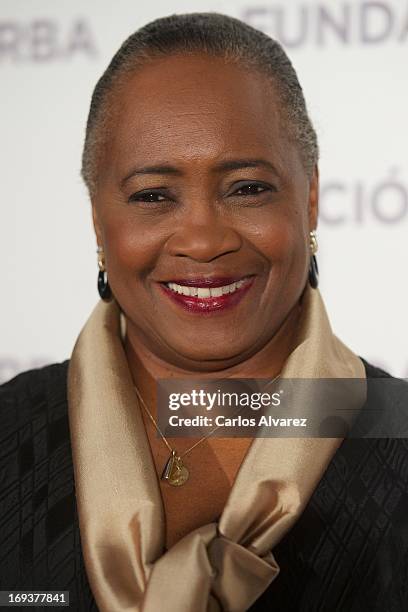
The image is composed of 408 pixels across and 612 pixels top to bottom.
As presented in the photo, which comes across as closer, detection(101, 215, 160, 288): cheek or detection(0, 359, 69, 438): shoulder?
detection(101, 215, 160, 288): cheek

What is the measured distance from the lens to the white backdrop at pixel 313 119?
4.76 feet

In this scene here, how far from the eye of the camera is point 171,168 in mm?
1110

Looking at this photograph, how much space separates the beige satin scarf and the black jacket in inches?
1.4

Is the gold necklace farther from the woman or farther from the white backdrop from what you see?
the white backdrop

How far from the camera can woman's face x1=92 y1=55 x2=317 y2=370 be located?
3.65ft

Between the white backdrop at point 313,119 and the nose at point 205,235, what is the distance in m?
0.40

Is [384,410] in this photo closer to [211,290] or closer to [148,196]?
[211,290]

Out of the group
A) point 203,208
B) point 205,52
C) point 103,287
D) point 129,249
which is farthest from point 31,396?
point 205,52

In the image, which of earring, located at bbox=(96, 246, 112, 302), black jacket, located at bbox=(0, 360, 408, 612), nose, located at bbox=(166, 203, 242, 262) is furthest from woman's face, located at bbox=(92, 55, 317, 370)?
black jacket, located at bbox=(0, 360, 408, 612)

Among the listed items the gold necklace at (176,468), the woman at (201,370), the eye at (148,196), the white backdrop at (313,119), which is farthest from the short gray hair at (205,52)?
the gold necklace at (176,468)

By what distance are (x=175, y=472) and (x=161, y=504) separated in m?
0.09

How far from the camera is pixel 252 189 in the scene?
1.14 metres

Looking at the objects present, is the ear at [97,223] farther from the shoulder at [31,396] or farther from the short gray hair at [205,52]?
the shoulder at [31,396]

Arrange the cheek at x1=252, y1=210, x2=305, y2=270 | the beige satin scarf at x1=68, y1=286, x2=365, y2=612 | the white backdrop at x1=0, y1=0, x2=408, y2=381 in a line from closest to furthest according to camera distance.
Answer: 1. the beige satin scarf at x1=68, y1=286, x2=365, y2=612
2. the cheek at x1=252, y1=210, x2=305, y2=270
3. the white backdrop at x1=0, y1=0, x2=408, y2=381
